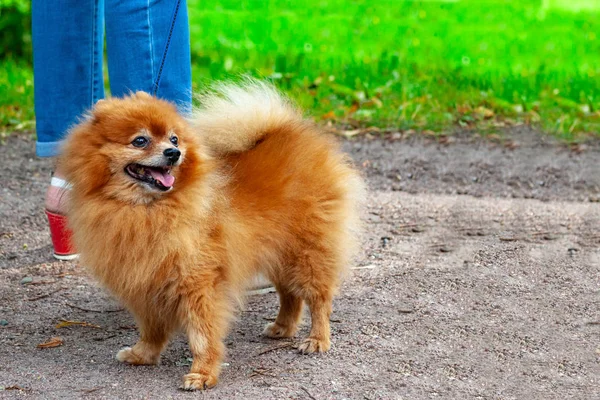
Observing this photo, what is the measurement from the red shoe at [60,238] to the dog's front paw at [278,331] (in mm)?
1234

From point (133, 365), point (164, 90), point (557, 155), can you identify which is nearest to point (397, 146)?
point (557, 155)

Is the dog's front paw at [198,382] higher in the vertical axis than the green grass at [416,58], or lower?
lower

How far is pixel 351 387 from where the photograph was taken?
312cm

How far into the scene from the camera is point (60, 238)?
175 inches

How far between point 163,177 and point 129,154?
151 millimetres

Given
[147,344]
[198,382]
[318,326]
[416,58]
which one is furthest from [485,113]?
[198,382]

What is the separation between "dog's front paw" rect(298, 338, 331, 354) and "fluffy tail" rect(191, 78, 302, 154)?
0.87 m

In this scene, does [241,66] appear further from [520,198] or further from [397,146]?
[520,198]

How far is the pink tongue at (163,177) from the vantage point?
3.06 meters

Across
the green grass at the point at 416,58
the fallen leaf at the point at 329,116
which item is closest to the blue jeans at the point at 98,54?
the green grass at the point at 416,58

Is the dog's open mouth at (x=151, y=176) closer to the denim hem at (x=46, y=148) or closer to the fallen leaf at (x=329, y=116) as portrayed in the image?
the denim hem at (x=46, y=148)

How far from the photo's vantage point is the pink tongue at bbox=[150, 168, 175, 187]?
306 cm

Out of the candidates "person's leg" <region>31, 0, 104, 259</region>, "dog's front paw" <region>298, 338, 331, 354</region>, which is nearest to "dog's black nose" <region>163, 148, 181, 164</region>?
"dog's front paw" <region>298, 338, 331, 354</region>

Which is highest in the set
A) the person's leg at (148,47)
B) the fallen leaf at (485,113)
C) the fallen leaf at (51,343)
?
the person's leg at (148,47)
